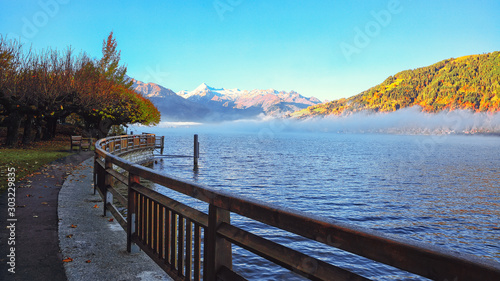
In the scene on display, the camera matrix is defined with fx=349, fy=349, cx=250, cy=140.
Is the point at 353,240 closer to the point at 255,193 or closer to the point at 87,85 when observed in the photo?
the point at 255,193

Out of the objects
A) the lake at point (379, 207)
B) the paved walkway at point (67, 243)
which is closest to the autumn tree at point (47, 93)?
the lake at point (379, 207)

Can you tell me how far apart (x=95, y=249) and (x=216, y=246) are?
137 inches

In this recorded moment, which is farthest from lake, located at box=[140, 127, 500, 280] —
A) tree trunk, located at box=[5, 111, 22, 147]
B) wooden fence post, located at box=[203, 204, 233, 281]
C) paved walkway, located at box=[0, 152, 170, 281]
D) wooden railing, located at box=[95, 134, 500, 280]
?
tree trunk, located at box=[5, 111, 22, 147]

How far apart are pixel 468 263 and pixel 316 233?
2.67 ft

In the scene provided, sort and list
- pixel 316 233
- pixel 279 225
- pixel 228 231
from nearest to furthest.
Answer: pixel 316 233 → pixel 279 225 → pixel 228 231

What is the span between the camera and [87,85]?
3347 centimetres

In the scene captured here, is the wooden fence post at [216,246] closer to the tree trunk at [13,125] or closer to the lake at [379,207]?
the lake at [379,207]

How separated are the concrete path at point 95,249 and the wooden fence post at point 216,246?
1.83 metres

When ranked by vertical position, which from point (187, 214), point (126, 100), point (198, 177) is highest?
point (126, 100)

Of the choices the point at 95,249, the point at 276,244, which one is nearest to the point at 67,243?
the point at 95,249

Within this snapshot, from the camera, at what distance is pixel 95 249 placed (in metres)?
5.47

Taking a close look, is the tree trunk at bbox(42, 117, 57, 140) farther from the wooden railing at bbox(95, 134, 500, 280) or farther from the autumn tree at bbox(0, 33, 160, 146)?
the wooden railing at bbox(95, 134, 500, 280)

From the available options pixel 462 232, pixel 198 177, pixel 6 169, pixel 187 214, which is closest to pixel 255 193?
pixel 198 177

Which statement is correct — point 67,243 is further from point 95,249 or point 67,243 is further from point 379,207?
point 379,207
